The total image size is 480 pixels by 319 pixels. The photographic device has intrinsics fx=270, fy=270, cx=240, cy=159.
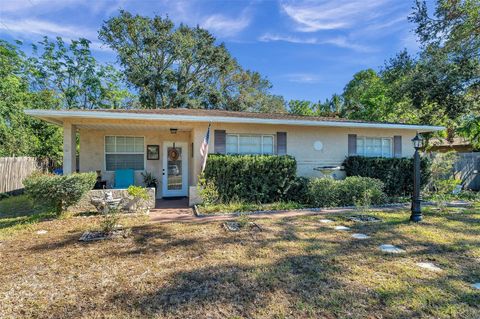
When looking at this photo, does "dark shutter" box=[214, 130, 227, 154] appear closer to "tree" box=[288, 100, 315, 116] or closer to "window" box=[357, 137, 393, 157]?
"window" box=[357, 137, 393, 157]

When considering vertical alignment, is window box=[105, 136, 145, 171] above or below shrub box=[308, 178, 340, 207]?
above

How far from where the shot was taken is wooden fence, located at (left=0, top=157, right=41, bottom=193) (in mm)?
11078

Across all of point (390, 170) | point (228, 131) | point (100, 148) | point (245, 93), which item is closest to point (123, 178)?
point (100, 148)

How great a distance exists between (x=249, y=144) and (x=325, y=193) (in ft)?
10.9

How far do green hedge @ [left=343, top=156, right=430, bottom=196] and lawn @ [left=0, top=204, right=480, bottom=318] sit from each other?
4.59 metres

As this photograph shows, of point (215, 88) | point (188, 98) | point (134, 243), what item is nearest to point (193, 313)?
point (134, 243)

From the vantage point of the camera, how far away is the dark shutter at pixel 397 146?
1198 centimetres

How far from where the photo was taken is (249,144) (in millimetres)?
10352

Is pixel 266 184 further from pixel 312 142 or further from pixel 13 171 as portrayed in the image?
pixel 13 171

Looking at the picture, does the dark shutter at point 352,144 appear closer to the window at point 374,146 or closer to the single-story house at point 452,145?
the window at point 374,146

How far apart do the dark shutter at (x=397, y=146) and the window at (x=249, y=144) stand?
5807mm

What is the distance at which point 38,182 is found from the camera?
6.77 m

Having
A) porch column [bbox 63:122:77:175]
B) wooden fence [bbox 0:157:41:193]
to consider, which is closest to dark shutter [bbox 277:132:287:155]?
porch column [bbox 63:122:77:175]

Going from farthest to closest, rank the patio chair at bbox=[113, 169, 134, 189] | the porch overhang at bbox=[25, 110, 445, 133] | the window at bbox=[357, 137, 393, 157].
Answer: the window at bbox=[357, 137, 393, 157] → the patio chair at bbox=[113, 169, 134, 189] → the porch overhang at bbox=[25, 110, 445, 133]
